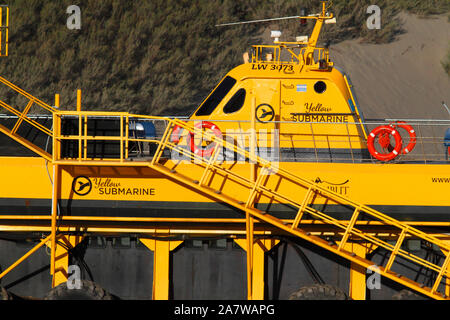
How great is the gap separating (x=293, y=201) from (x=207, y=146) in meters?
2.30

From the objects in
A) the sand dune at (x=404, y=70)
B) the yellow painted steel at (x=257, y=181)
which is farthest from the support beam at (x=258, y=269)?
the sand dune at (x=404, y=70)

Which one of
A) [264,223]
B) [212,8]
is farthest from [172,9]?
[264,223]

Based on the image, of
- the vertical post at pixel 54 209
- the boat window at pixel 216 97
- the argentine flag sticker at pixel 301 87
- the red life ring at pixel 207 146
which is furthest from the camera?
the boat window at pixel 216 97

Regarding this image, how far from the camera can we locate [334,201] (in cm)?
1228

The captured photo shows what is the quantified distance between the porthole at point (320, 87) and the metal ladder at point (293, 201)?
7.66ft

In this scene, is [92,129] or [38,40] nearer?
[92,129]

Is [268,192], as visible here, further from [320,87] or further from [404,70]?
[404,70]

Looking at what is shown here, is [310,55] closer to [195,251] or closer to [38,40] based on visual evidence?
[195,251]

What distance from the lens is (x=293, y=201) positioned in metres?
11.9

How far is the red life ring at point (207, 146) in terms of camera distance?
12766 mm

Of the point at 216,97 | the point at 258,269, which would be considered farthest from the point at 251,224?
A: the point at 216,97

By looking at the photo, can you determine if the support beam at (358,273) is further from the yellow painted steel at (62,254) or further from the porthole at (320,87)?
the yellow painted steel at (62,254)

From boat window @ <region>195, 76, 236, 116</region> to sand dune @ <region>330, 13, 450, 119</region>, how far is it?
20027 mm

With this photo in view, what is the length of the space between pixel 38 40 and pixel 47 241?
2077cm
